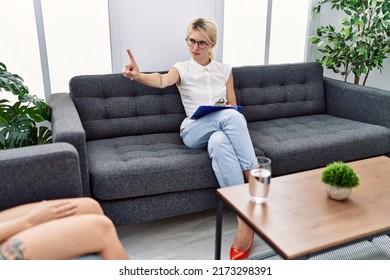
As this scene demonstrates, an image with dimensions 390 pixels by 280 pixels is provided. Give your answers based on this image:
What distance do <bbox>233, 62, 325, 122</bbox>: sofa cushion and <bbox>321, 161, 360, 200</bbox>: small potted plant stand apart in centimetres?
125

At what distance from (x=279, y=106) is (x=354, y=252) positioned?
1188mm

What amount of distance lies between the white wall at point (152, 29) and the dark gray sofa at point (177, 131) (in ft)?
1.00

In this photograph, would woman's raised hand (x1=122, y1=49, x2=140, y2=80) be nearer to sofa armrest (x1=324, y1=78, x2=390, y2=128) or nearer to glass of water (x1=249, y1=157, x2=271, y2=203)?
glass of water (x1=249, y1=157, x2=271, y2=203)

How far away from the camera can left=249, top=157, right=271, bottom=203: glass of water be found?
1.28 metres

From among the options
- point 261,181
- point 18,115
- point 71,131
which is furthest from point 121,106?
point 261,181

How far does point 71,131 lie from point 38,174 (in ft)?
0.94

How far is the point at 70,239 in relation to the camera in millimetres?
1052

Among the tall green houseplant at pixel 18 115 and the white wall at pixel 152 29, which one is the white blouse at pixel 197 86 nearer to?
the white wall at pixel 152 29

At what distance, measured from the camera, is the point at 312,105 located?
8.99ft

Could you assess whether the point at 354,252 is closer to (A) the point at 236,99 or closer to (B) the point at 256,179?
(B) the point at 256,179

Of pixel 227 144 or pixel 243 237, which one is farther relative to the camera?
pixel 227 144

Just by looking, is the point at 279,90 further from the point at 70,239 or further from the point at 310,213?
the point at 70,239

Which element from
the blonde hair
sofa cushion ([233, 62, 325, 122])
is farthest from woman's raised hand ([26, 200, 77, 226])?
sofa cushion ([233, 62, 325, 122])

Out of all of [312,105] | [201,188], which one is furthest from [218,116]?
[312,105]
